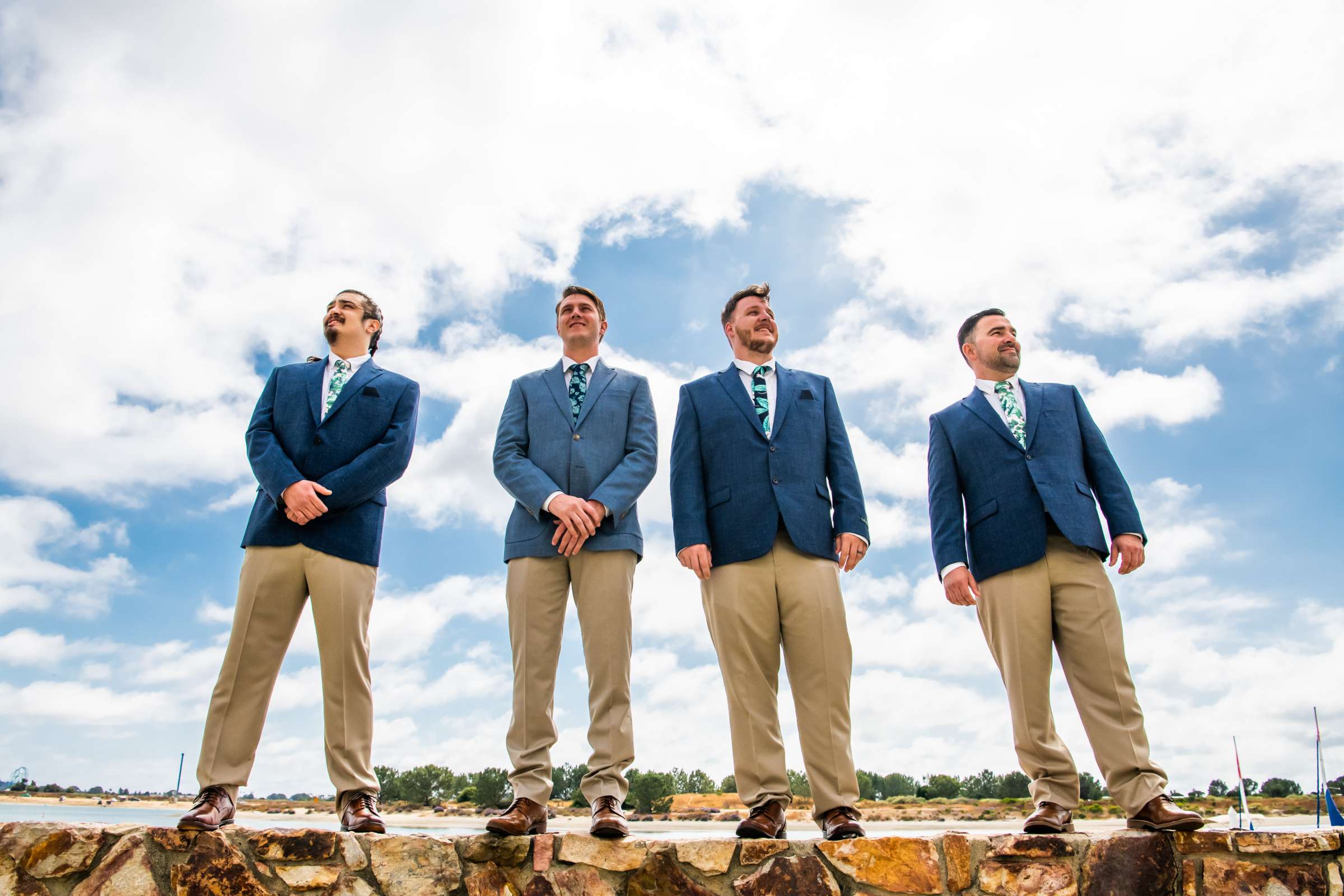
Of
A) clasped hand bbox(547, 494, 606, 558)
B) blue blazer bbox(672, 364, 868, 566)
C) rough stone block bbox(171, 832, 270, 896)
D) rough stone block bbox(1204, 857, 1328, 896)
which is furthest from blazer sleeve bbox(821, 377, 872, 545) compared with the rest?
rough stone block bbox(171, 832, 270, 896)

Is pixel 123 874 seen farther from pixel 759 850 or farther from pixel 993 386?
pixel 993 386

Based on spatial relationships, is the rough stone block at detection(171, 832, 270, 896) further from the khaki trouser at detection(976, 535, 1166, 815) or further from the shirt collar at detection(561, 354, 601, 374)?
the khaki trouser at detection(976, 535, 1166, 815)

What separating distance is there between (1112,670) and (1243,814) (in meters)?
7.98

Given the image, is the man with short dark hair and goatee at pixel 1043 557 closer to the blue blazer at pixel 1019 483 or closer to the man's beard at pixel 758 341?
the blue blazer at pixel 1019 483

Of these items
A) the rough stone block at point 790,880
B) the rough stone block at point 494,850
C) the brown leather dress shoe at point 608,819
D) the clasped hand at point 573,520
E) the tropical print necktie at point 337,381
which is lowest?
the rough stone block at point 790,880

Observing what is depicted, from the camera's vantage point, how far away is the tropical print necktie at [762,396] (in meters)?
4.86

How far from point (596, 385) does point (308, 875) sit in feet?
9.35

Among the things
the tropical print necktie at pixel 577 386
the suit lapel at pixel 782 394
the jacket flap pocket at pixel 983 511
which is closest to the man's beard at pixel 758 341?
the suit lapel at pixel 782 394

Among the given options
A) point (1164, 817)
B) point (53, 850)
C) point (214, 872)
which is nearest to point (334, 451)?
point (214, 872)

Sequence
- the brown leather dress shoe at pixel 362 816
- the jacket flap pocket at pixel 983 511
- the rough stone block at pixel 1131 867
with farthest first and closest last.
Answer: the jacket flap pocket at pixel 983 511 < the brown leather dress shoe at pixel 362 816 < the rough stone block at pixel 1131 867

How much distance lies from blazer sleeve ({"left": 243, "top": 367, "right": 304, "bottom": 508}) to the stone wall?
66.7 inches

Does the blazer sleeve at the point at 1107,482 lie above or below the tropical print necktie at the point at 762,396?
below

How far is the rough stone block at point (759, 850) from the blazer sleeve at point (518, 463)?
6.27 ft

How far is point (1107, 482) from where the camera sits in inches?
196
